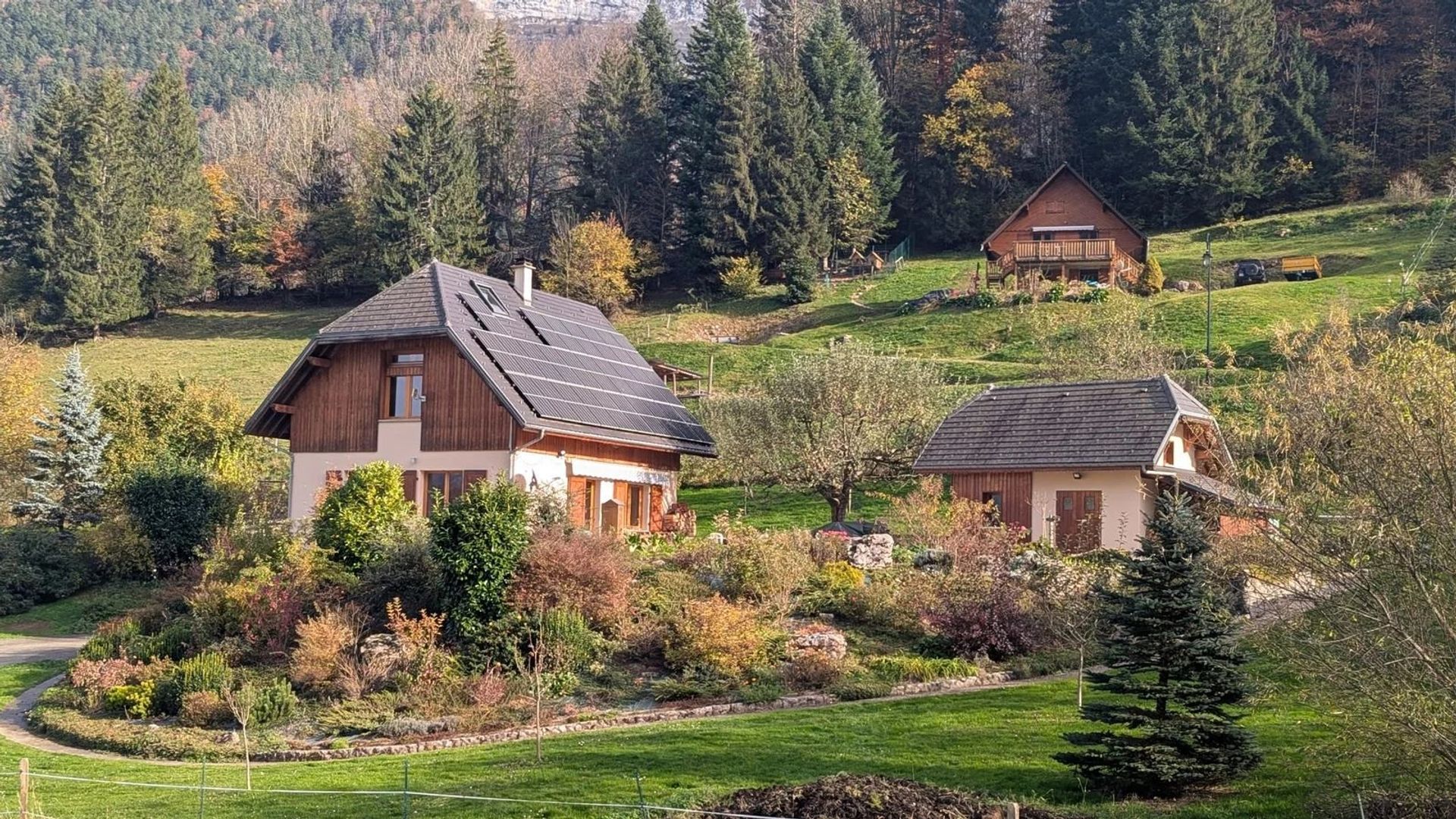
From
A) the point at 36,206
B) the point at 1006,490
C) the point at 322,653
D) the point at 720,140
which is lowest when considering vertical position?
the point at 322,653

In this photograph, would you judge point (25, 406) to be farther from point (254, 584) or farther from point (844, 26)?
point (844, 26)

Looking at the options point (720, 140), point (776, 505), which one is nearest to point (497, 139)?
point (720, 140)

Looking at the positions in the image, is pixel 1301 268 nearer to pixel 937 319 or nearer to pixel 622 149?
pixel 937 319

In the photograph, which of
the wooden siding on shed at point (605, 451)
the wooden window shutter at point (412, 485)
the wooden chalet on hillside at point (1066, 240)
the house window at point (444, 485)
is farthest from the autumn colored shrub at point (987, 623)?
the wooden chalet on hillside at point (1066, 240)

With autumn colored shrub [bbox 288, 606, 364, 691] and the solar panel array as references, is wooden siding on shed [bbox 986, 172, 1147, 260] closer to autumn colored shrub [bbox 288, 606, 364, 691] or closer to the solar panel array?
the solar panel array

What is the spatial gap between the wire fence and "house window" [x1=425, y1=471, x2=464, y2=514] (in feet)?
42.5

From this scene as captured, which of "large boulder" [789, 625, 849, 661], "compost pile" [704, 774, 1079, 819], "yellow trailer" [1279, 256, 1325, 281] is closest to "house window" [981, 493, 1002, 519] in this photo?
"large boulder" [789, 625, 849, 661]

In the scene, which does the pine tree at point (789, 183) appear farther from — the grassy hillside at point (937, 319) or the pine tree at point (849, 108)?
the grassy hillside at point (937, 319)

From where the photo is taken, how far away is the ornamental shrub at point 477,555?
909 inches

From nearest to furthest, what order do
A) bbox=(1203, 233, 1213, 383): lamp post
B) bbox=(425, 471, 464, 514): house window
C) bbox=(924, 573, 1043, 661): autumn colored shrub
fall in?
bbox=(924, 573, 1043, 661): autumn colored shrub → bbox=(425, 471, 464, 514): house window → bbox=(1203, 233, 1213, 383): lamp post

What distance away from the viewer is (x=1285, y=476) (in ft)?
42.8

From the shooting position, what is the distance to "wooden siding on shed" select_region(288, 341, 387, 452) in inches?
1243

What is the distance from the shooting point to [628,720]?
2019 cm

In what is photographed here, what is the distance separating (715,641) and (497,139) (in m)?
62.9
